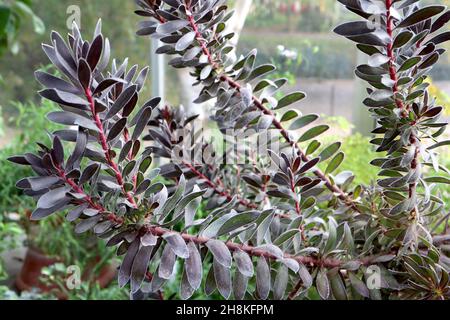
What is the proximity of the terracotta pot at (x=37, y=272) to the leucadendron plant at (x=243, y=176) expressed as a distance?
18.2 inches

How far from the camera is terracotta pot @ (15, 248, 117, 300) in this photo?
1076 millimetres

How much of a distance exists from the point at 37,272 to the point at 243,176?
0.70 metres

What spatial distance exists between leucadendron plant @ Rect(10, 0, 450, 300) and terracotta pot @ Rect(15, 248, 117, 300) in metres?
0.46

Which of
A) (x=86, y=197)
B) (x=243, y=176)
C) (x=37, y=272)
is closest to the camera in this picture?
(x=86, y=197)

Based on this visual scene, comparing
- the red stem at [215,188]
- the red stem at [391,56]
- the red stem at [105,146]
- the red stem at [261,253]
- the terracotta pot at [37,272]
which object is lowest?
the terracotta pot at [37,272]

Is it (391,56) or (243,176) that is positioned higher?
(391,56)

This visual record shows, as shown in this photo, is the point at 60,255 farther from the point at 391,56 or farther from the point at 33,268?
the point at 391,56

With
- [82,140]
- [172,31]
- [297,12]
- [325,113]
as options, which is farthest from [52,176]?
[297,12]

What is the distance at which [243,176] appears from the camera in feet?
2.15

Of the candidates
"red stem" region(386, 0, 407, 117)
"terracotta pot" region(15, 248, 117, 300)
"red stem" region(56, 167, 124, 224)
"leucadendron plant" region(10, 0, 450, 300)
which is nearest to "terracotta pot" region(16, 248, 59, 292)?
"terracotta pot" region(15, 248, 117, 300)

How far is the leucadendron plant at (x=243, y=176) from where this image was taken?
442 mm

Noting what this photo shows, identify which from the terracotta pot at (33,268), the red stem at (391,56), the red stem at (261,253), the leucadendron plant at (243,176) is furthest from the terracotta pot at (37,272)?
the red stem at (391,56)

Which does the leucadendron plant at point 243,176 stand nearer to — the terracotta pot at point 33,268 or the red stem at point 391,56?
the red stem at point 391,56

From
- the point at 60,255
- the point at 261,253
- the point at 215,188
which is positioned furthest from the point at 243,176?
the point at 60,255
